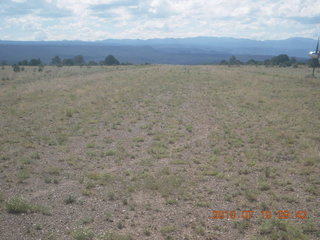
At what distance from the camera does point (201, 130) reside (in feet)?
43.2

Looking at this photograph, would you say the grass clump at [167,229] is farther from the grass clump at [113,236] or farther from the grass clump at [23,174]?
the grass clump at [23,174]

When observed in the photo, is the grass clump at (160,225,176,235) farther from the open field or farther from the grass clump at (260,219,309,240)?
the grass clump at (260,219,309,240)

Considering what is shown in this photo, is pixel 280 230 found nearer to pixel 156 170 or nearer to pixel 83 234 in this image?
pixel 83 234

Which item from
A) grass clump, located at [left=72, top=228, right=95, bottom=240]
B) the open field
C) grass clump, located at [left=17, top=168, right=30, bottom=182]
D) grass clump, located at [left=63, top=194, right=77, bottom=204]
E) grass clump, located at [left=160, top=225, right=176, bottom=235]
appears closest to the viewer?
grass clump, located at [left=72, top=228, right=95, bottom=240]

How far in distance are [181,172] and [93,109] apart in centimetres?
1035

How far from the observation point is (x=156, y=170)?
344 inches

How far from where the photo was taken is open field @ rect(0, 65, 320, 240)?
580cm

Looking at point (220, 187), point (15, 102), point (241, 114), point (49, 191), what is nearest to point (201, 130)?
point (241, 114)

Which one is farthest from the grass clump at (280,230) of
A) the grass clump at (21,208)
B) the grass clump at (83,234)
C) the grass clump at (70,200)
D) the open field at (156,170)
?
the grass clump at (21,208)

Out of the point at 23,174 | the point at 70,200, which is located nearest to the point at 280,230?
the point at 70,200

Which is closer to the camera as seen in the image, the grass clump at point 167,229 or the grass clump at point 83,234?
the grass clump at point 83,234

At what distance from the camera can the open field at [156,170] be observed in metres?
5.80

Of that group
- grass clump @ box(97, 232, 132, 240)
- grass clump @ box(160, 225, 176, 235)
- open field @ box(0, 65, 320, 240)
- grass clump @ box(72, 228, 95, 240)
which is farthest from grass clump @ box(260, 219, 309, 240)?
grass clump @ box(72, 228, 95, 240)

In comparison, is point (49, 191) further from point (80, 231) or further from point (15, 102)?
point (15, 102)
